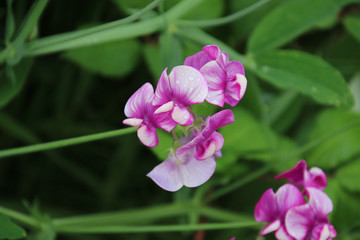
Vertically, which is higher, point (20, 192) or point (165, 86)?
point (20, 192)

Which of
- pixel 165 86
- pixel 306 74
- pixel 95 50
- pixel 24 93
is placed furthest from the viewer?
pixel 24 93

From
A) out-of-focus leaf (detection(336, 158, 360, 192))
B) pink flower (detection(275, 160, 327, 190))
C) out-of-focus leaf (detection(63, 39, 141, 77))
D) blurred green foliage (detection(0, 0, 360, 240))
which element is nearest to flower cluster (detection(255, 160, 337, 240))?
pink flower (detection(275, 160, 327, 190))

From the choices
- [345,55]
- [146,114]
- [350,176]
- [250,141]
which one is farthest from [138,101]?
[345,55]

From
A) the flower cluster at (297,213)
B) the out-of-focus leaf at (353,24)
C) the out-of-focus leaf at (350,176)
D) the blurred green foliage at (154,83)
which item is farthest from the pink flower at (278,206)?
the out-of-focus leaf at (353,24)

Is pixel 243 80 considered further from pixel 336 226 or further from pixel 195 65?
pixel 336 226

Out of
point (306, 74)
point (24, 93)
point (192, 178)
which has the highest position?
point (24, 93)

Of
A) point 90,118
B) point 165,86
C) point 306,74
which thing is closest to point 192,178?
point 165,86

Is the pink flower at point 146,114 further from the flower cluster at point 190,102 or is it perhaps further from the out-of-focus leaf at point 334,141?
the out-of-focus leaf at point 334,141
